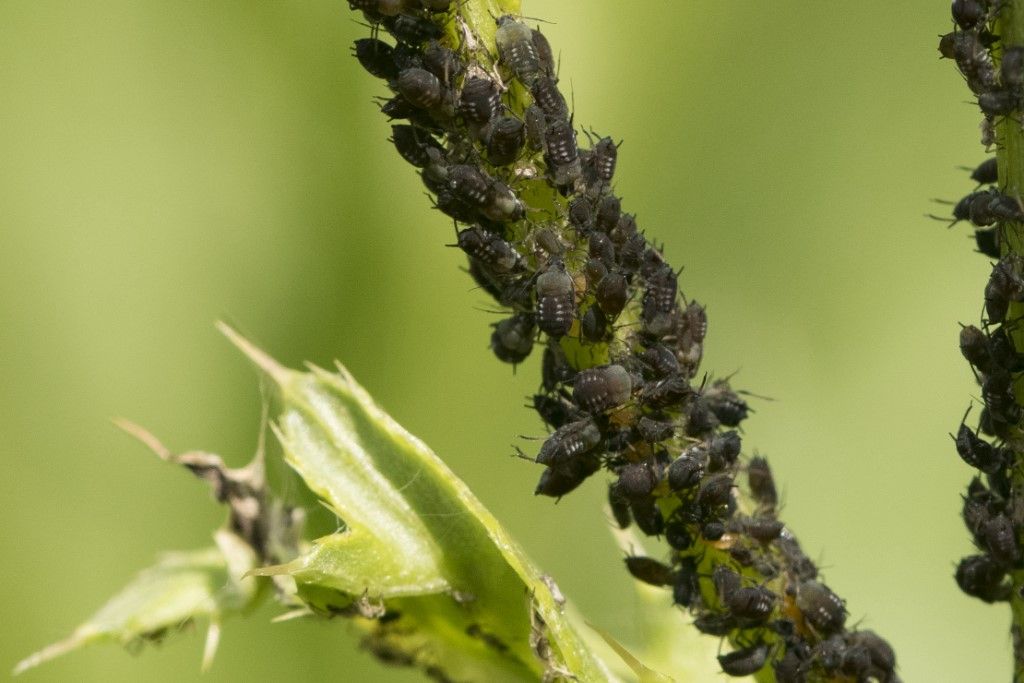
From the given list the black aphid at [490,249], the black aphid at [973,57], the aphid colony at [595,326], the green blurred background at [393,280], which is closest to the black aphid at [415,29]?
the aphid colony at [595,326]

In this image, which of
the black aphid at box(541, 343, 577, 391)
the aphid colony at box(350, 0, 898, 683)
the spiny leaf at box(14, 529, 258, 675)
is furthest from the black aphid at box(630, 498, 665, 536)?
the spiny leaf at box(14, 529, 258, 675)

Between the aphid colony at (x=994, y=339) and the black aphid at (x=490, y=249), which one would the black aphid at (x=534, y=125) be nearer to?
the black aphid at (x=490, y=249)

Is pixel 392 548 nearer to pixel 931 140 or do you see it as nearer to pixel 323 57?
pixel 323 57

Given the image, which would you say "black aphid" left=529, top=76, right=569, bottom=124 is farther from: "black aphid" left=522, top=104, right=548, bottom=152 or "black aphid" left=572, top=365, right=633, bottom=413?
"black aphid" left=572, top=365, right=633, bottom=413

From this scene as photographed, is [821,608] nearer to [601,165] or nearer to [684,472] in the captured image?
[684,472]

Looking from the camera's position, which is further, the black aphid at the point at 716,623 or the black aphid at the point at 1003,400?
the black aphid at the point at 716,623

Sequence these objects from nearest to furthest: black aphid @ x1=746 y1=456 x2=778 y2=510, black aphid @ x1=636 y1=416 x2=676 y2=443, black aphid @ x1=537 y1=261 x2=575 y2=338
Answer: black aphid @ x1=537 y1=261 x2=575 y2=338
black aphid @ x1=636 y1=416 x2=676 y2=443
black aphid @ x1=746 y1=456 x2=778 y2=510
